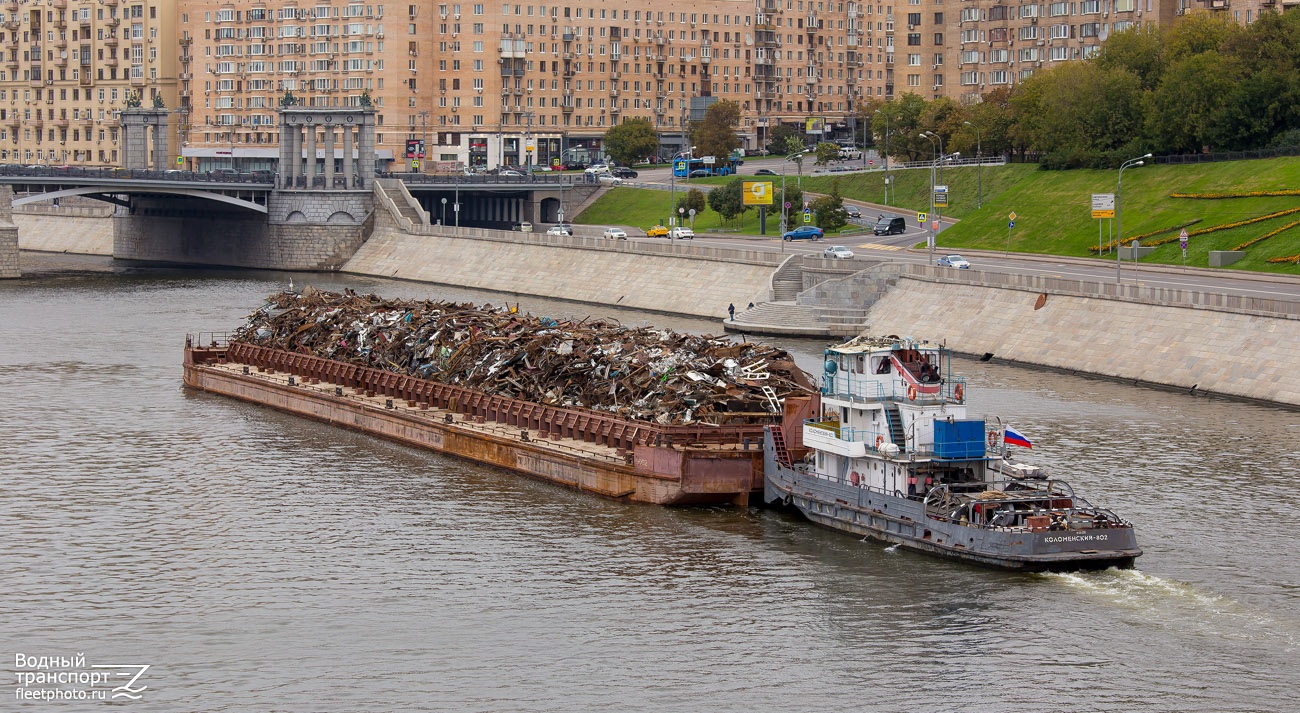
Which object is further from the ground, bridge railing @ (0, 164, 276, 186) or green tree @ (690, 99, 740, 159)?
green tree @ (690, 99, 740, 159)

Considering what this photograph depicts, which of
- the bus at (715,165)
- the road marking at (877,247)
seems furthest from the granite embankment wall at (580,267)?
the bus at (715,165)

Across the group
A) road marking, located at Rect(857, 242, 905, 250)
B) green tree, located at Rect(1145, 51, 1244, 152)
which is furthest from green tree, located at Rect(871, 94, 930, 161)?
road marking, located at Rect(857, 242, 905, 250)

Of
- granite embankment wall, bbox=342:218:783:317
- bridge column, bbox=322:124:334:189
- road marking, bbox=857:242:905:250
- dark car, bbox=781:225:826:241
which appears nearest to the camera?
granite embankment wall, bbox=342:218:783:317

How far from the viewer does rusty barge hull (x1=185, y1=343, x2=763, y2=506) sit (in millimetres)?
53025

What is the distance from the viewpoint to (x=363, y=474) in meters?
59.3

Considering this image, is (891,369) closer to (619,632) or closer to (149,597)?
(619,632)

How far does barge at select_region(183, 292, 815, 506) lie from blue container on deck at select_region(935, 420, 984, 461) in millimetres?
5722

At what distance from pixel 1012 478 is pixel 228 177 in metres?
112

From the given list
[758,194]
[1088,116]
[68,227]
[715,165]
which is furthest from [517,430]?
[715,165]

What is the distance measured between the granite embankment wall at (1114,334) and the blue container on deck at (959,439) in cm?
2203

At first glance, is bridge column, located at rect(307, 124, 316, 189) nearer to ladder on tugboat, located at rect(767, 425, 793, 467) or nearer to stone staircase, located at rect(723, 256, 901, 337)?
stone staircase, located at rect(723, 256, 901, 337)

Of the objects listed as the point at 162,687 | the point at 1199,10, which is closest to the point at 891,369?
the point at 162,687

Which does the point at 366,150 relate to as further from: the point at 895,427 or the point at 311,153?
the point at 895,427

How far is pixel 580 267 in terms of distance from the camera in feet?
414
